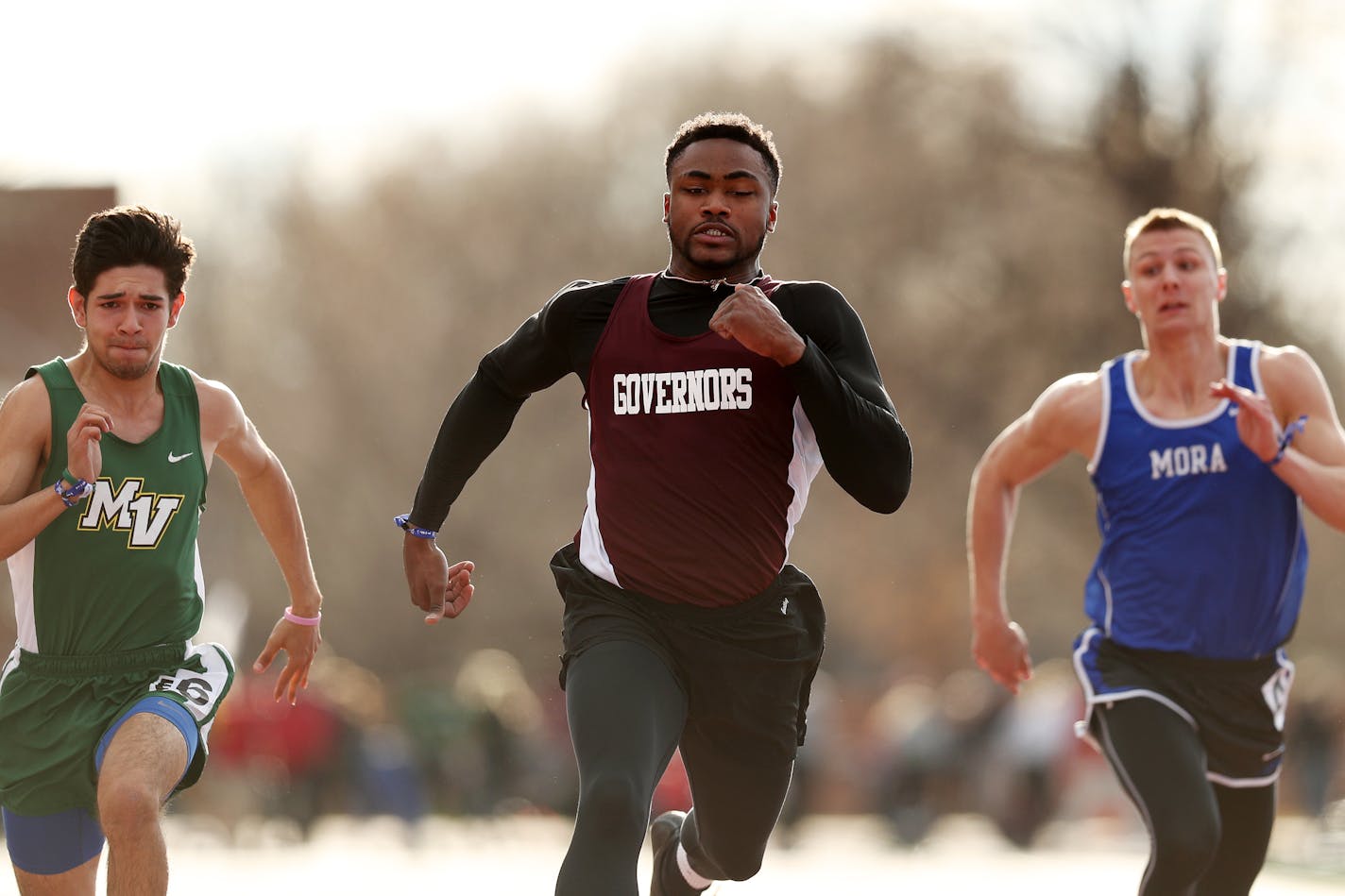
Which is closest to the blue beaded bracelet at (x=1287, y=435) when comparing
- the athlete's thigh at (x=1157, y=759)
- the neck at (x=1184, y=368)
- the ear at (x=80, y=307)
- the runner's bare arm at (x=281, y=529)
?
the neck at (x=1184, y=368)

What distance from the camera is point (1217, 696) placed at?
6.31m

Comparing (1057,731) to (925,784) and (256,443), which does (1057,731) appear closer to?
(925,784)

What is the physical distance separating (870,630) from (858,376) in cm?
2919

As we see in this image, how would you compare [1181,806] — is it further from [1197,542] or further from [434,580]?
[434,580]

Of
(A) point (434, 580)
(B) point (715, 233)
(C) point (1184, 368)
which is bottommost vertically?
(A) point (434, 580)

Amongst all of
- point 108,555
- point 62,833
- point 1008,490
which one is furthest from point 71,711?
point 1008,490

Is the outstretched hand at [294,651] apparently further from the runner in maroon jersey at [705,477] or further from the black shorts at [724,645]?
the black shorts at [724,645]

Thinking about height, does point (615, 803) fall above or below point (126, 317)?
below

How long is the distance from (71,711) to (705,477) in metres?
2.04

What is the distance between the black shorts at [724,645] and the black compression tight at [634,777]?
0.07 meters

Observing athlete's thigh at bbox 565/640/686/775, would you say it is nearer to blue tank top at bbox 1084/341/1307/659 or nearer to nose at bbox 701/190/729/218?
nose at bbox 701/190/729/218

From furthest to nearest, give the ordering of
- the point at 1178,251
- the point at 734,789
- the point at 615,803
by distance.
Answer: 1. the point at 1178,251
2. the point at 734,789
3. the point at 615,803

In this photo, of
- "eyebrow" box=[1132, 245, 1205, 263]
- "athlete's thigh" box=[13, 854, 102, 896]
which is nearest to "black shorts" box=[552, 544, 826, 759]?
"athlete's thigh" box=[13, 854, 102, 896]

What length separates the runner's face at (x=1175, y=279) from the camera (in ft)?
→ 21.3
